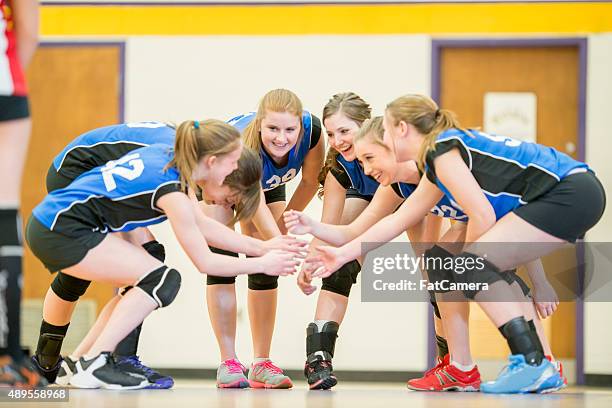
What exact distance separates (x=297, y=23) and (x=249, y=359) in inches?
92.8

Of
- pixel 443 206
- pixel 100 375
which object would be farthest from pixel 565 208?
pixel 100 375

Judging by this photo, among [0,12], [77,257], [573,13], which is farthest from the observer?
[573,13]

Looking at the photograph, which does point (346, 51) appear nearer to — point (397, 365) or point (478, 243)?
point (397, 365)

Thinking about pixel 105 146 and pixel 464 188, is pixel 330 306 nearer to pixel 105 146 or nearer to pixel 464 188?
pixel 464 188

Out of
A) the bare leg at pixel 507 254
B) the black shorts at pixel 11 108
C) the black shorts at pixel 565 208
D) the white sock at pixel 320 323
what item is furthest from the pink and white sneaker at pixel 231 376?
the black shorts at pixel 11 108

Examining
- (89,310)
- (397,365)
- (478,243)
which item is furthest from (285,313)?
(478,243)

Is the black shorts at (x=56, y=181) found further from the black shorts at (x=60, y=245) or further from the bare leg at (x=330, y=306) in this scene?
the bare leg at (x=330, y=306)

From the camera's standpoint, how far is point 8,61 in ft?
7.99

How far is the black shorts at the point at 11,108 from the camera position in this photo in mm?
2393

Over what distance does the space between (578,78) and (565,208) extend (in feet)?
10.5

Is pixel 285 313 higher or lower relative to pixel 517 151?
lower

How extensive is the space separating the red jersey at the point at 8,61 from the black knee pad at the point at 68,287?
1150 mm

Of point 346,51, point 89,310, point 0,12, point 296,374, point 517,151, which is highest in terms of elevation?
point 346,51

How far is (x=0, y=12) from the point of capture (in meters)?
2.44
